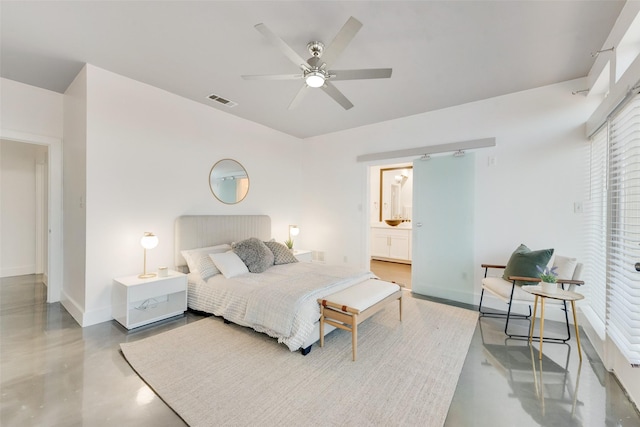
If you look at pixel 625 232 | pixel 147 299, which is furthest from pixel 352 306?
pixel 147 299

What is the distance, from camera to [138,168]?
3391 millimetres

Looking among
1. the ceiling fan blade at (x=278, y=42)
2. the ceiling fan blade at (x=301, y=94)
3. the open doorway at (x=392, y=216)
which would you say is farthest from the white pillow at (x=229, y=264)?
the open doorway at (x=392, y=216)

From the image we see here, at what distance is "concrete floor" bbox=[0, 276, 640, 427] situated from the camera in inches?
66.7

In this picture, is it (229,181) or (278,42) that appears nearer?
(278,42)

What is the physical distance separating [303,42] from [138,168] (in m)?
2.54

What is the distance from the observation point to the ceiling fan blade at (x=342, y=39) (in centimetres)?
180

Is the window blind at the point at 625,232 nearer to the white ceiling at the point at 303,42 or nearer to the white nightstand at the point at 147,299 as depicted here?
the white ceiling at the point at 303,42

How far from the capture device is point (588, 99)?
312 cm

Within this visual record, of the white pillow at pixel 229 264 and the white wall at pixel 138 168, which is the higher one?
the white wall at pixel 138 168

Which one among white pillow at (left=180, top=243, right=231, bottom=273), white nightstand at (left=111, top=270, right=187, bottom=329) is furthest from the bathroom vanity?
white nightstand at (left=111, top=270, right=187, bottom=329)

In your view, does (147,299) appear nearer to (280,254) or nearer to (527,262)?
(280,254)

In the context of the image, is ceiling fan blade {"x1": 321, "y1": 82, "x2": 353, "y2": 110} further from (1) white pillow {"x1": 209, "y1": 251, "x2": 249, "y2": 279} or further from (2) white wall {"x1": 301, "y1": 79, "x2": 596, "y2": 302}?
(1) white pillow {"x1": 209, "y1": 251, "x2": 249, "y2": 279}

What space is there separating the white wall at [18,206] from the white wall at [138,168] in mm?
2761

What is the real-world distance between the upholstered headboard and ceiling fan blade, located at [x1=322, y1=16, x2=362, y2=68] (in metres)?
2.85
